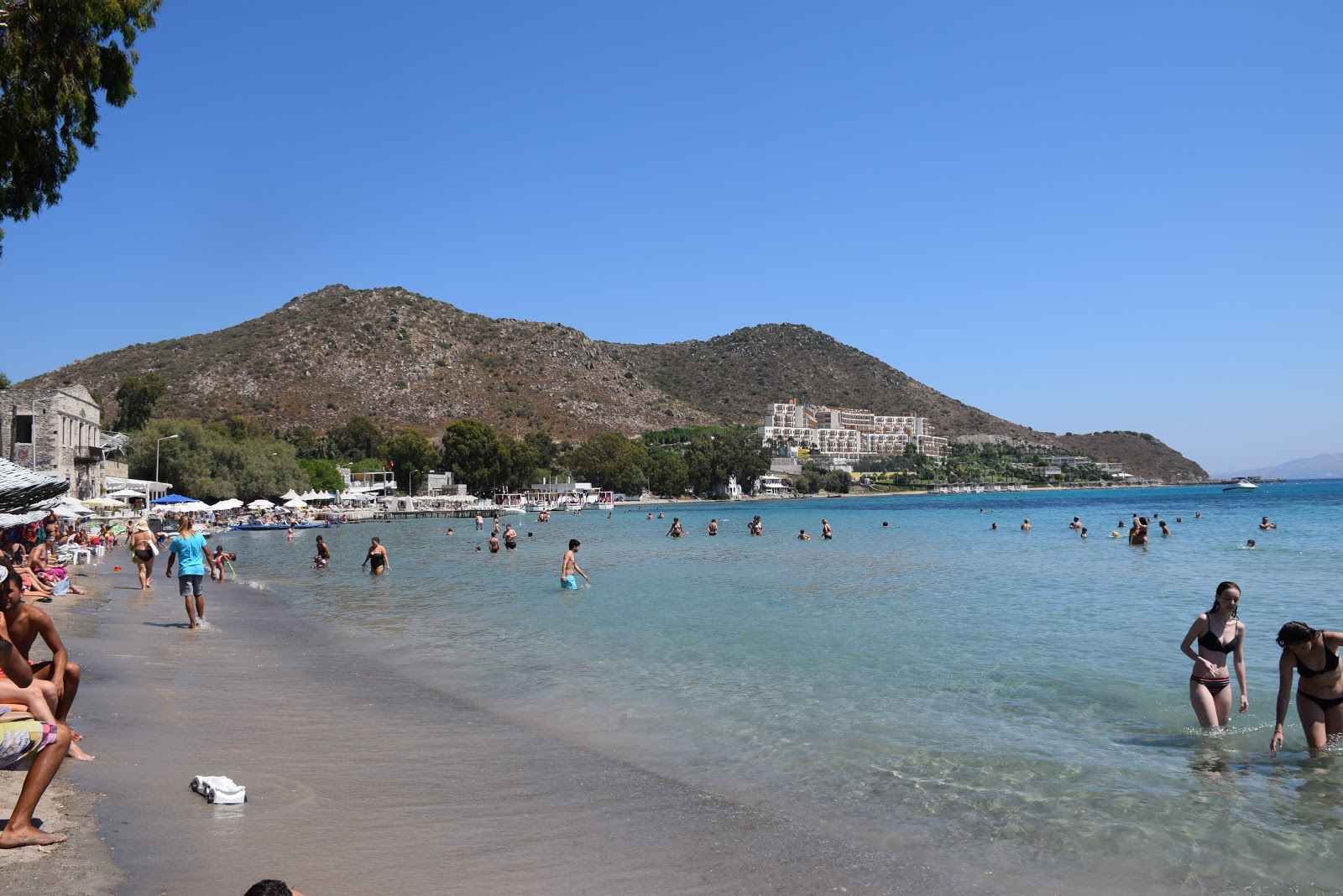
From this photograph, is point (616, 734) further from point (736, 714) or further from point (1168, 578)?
point (1168, 578)

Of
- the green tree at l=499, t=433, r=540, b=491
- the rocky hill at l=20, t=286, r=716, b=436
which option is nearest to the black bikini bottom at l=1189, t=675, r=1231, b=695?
the green tree at l=499, t=433, r=540, b=491

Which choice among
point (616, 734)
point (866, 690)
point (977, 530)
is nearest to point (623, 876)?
point (616, 734)

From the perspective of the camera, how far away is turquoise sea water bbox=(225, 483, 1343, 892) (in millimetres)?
6285

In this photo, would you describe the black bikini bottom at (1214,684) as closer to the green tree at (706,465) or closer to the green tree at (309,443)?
the green tree at (309,443)

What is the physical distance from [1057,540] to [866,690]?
120 ft

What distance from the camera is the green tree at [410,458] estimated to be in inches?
4230

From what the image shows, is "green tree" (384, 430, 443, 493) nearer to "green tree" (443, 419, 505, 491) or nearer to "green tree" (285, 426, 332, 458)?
"green tree" (443, 419, 505, 491)

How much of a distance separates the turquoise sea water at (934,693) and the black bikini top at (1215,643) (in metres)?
0.87

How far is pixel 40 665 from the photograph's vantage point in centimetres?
692

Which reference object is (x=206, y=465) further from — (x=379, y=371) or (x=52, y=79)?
(x=52, y=79)

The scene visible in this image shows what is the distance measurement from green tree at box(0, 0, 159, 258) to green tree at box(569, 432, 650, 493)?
4622 inches

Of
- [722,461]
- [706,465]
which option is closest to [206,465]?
[706,465]

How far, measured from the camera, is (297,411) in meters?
119

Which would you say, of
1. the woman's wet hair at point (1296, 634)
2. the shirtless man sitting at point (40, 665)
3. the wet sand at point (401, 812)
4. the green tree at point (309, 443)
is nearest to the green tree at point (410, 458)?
the green tree at point (309, 443)
